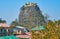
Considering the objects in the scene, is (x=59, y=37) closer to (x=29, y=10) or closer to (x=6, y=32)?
(x=6, y=32)

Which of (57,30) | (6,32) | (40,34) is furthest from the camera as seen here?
(6,32)

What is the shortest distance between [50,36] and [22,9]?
5292 centimetres

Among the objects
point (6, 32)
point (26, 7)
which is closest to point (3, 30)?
point (6, 32)

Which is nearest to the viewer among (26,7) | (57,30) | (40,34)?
(57,30)

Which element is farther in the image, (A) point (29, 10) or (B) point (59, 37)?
(A) point (29, 10)

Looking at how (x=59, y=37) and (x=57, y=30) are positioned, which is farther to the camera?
(x=57, y=30)

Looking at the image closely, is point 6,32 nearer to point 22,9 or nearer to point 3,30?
point 3,30

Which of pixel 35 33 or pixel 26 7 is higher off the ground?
pixel 26 7

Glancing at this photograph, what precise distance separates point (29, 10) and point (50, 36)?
5496 centimetres

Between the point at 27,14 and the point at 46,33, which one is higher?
the point at 27,14

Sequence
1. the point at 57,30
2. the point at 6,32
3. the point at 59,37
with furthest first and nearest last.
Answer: the point at 6,32
the point at 57,30
the point at 59,37

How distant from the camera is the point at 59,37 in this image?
9.18 meters

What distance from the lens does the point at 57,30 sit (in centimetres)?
979

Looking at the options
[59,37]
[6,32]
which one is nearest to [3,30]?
[6,32]
